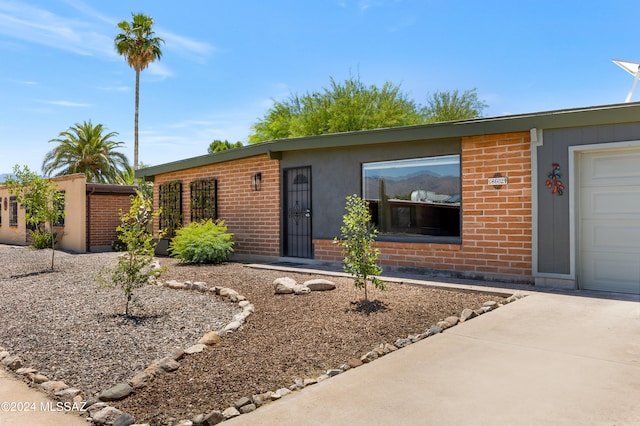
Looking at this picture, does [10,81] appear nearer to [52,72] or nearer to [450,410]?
[52,72]

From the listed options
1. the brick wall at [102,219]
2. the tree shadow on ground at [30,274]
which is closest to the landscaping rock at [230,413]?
the tree shadow on ground at [30,274]

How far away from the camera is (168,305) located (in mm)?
6145

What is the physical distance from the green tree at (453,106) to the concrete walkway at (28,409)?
2659cm

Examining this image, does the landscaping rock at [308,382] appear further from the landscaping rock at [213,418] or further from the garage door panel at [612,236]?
the garage door panel at [612,236]

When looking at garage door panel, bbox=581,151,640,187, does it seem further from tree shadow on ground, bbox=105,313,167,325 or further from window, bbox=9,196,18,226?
window, bbox=9,196,18,226

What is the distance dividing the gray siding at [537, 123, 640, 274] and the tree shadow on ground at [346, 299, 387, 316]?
305 centimetres

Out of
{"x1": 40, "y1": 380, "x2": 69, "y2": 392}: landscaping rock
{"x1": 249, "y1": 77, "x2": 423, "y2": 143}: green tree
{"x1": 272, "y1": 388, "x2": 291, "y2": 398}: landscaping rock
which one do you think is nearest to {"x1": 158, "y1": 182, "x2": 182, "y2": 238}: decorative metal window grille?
{"x1": 40, "y1": 380, "x2": 69, "y2": 392}: landscaping rock

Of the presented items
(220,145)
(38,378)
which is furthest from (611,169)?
(220,145)

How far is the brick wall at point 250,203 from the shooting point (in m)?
11.1

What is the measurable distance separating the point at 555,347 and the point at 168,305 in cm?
459

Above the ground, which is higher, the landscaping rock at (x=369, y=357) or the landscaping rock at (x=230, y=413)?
the landscaping rock at (x=369, y=357)

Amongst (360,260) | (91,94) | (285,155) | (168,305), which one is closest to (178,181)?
(285,155)

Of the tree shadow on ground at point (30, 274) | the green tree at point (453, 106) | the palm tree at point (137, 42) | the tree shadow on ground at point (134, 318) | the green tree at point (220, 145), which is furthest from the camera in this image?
the green tree at point (220, 145)

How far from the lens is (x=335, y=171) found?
987cm
